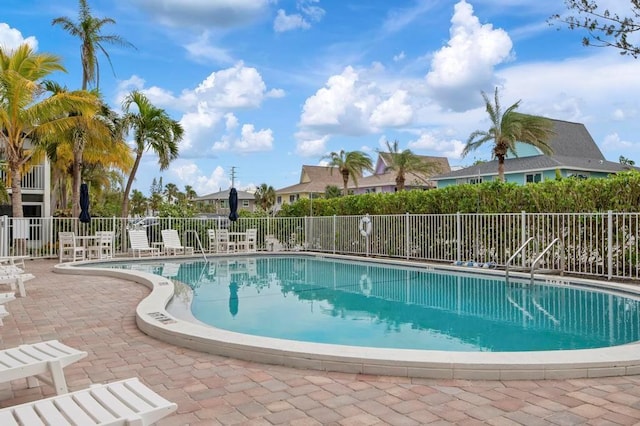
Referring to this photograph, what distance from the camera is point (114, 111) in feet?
61.0

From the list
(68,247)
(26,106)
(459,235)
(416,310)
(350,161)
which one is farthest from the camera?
(350,161)

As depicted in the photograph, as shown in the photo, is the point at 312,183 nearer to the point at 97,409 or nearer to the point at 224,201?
the point at 224,201

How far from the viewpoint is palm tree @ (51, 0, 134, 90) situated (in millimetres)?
19406

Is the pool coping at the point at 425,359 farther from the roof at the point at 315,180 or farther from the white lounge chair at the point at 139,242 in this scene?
the roof at the point at 315,180

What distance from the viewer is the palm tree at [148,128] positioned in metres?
19.0

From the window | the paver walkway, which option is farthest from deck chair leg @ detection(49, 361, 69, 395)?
the window

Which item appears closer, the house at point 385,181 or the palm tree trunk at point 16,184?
the palm tree trunk at point 16,184

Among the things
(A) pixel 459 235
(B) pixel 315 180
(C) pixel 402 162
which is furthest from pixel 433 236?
(B) pixel 315 180

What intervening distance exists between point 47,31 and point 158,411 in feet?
70.7

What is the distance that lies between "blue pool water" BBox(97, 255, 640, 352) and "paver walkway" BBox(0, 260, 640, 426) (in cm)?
194

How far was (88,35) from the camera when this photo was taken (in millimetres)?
19547

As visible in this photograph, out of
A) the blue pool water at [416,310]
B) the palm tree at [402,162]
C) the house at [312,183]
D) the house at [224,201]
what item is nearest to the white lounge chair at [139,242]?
the blue pool water at [416,310]

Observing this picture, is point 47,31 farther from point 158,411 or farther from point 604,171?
point 604,171

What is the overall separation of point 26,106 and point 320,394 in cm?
1511
